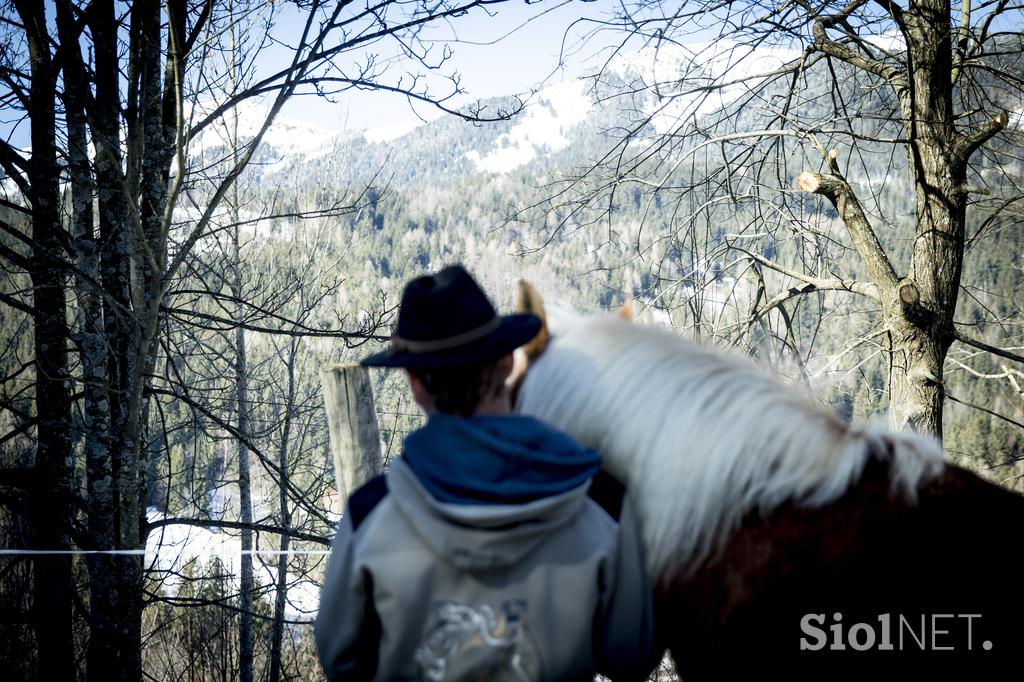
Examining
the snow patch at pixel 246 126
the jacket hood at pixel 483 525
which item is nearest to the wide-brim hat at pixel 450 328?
the jacket hood at pixel 483 525

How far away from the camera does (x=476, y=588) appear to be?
3.92ft

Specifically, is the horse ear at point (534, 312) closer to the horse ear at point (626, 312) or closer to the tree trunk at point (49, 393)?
the horse ear at point (626, 312)

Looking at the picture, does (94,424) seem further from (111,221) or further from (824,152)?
(824,152)

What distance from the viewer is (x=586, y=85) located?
16.1 ft

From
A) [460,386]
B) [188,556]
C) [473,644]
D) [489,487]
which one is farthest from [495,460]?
[188,556]

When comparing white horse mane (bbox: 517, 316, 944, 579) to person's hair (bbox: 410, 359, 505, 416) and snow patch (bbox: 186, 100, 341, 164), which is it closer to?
person's hair (bbox: 410, 359, 505, 416)

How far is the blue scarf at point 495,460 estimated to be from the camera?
1141 millimetres

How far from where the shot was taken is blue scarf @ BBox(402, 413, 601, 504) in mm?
1141

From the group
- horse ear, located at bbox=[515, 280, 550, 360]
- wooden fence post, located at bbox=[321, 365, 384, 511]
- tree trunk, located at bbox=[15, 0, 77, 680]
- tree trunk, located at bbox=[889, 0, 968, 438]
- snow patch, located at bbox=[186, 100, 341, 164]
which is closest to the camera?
horse ear, located at bbox=[515, 280, 550, 360]

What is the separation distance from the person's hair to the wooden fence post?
1.31m

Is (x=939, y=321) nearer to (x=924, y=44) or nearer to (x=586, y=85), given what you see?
(x=924, y=44)

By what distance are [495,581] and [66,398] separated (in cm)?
321

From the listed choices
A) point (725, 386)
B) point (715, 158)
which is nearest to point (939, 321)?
point (715, 158)

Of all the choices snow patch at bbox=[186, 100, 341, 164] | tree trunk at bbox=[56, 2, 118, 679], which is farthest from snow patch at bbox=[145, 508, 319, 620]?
snow patch at bbox=[186, 100, 341, 164]
